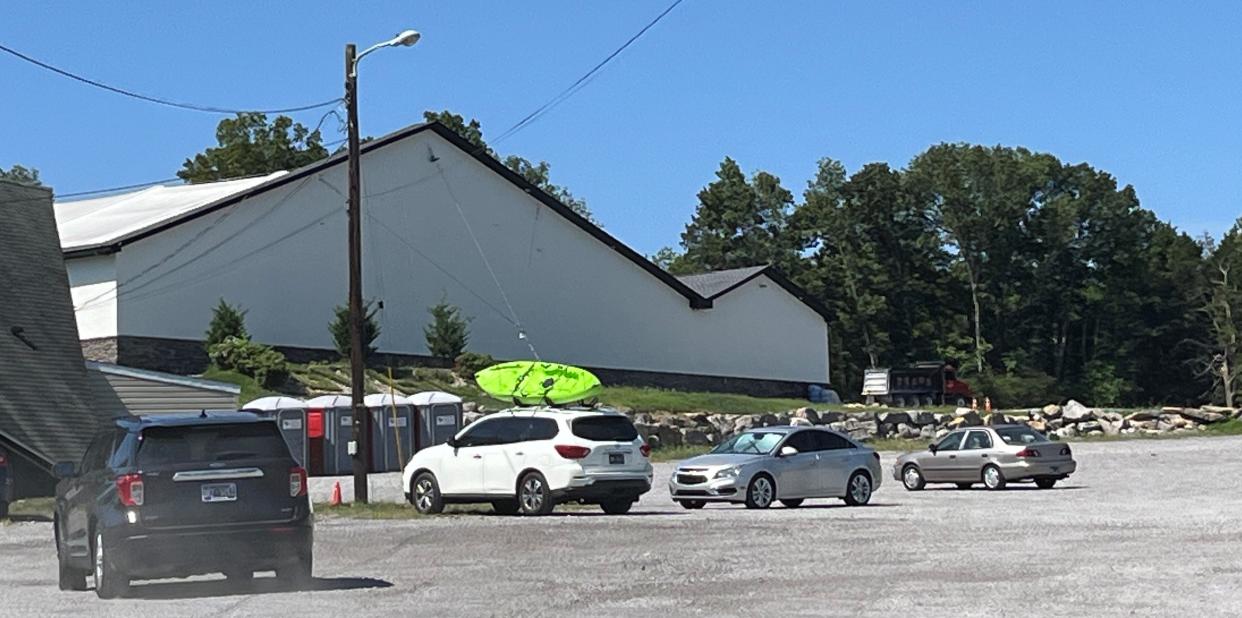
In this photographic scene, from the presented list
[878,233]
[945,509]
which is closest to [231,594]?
[945,509]

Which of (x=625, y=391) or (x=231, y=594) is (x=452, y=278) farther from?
(x=231, y=594)

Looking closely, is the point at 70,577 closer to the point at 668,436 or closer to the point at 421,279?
the point at 668,436

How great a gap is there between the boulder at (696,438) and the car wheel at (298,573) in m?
35.0

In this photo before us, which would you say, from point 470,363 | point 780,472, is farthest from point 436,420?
point 780,472

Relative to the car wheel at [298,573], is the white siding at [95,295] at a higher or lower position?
higher

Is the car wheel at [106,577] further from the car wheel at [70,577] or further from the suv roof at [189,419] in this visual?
the car wheel at [70,577]

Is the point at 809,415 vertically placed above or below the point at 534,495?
above

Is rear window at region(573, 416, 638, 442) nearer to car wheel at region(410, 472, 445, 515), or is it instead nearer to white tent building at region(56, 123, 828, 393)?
car wheel at region(410, 472, 445, 515)

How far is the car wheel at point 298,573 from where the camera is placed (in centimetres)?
1609

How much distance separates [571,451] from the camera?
1093 inches

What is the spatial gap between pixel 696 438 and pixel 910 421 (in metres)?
9.80

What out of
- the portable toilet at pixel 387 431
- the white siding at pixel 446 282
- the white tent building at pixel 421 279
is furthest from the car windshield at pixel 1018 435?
the white siding at pixel 446 282

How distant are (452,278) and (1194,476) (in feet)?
107

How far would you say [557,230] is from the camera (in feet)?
222
